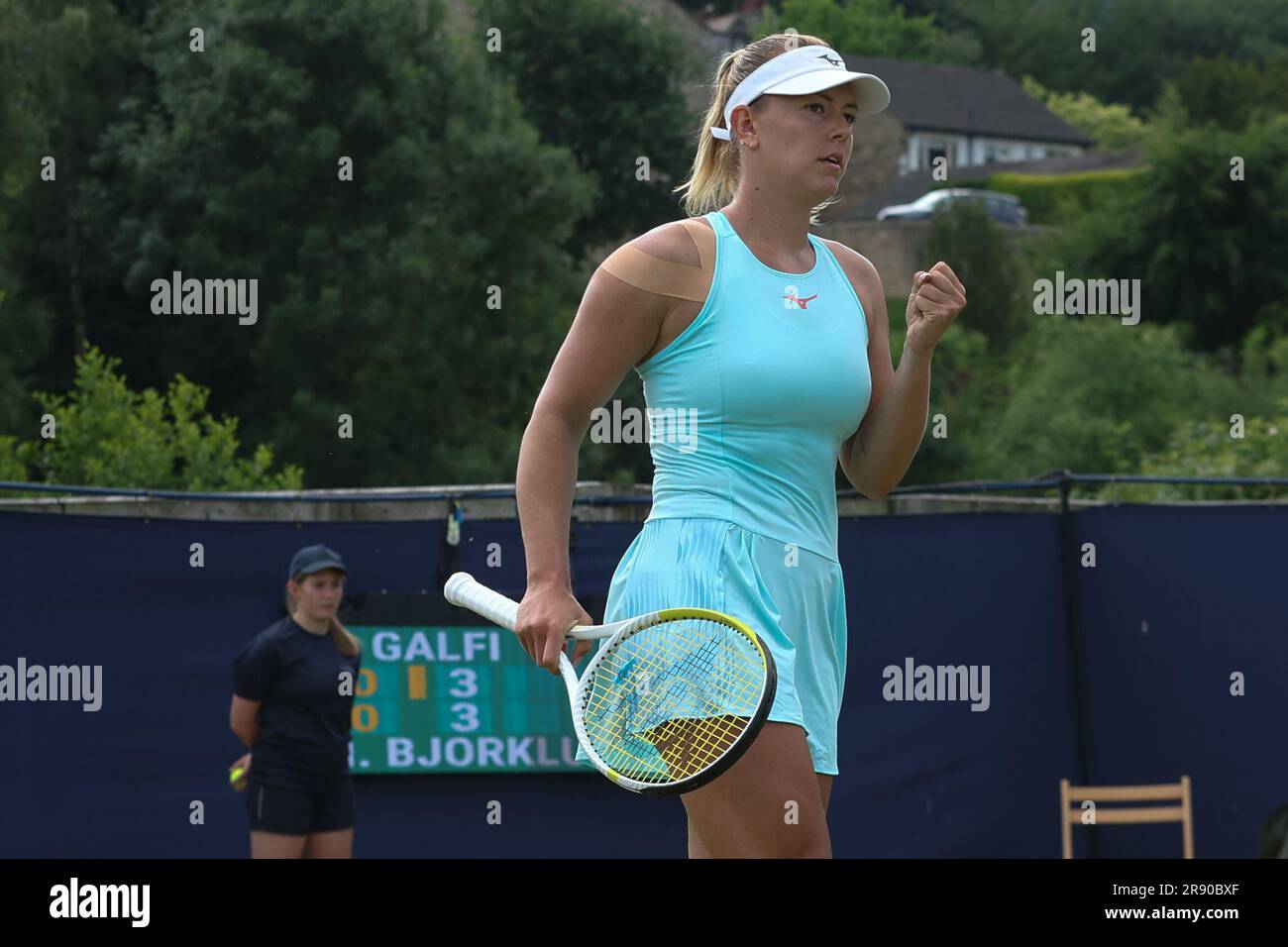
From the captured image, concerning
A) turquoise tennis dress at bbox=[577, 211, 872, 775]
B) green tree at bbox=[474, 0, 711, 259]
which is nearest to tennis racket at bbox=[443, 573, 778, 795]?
turquoise tennis dress at bbox=[577, 211, 872, 775]

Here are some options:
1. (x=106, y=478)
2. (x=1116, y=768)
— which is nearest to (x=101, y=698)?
(x=1116, y=768)

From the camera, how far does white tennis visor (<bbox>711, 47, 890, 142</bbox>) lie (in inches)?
136

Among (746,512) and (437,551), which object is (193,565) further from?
(746,512)

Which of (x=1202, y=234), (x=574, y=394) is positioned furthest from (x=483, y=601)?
(x=1202, y=234)

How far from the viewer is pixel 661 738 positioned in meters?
3.21

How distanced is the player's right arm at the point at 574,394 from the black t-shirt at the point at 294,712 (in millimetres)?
4626

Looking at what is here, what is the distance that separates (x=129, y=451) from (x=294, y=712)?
11006 millimetres

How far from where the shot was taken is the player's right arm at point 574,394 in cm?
336

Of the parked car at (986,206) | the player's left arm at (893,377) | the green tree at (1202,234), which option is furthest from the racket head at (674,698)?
the parked car at (986,206)

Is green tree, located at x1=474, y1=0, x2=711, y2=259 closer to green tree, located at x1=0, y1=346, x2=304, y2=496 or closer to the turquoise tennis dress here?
green tree, located at x1=0, y1=346, x2=304, y2=496

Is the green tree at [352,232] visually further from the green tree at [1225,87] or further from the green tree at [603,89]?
the green tree at [1225,87]

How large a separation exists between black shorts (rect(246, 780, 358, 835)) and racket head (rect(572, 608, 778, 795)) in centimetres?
474

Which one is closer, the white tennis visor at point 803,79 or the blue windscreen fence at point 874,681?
the white tennis visor at point 803,79

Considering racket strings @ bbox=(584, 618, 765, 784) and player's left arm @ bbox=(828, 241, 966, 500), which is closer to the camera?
racket strings @ bbox=(584, 618, 765, 784)
